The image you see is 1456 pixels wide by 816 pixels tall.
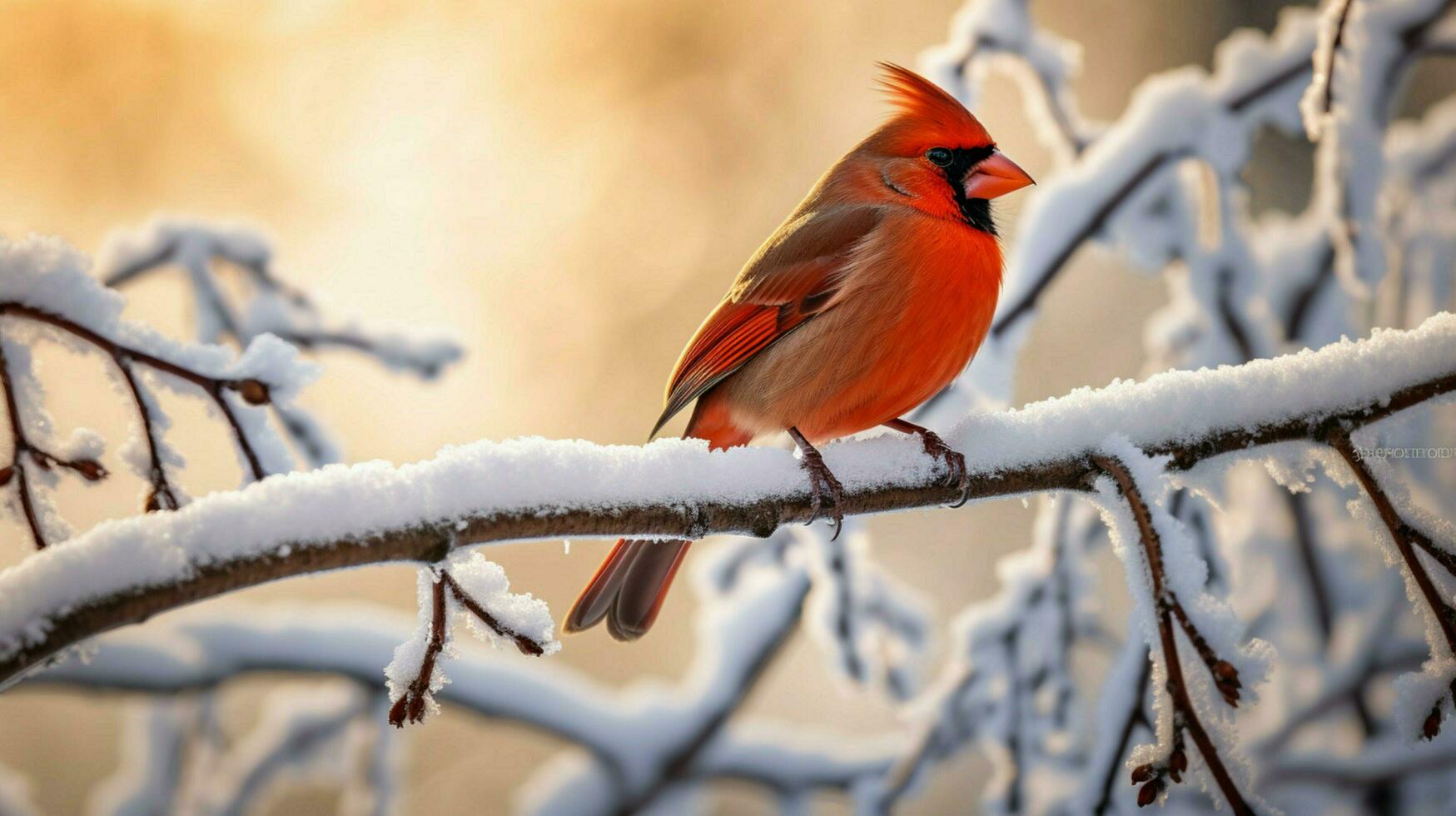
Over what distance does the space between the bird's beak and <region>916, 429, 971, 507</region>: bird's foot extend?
1.17m

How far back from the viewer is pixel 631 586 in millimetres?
2152

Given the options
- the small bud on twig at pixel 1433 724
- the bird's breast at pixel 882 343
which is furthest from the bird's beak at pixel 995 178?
the small bud on twig at pixel 1433 724

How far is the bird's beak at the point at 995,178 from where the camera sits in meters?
2.52

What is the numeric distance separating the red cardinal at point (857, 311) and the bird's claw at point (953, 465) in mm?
407

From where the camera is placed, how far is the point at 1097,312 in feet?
19.8

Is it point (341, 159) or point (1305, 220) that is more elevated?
point (341, 159)

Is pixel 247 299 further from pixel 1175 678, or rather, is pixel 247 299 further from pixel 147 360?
pixel 1175 678

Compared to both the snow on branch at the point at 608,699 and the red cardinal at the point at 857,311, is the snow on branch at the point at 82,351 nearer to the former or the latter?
the red cardinal at the point at 857,311

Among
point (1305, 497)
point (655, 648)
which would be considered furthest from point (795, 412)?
point (655, 648)

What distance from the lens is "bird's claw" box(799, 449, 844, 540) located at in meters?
1.53

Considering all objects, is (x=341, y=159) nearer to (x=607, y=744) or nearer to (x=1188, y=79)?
(x=607, y=744)

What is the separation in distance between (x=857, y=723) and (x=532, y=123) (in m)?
4.73

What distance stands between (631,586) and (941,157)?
1276mm

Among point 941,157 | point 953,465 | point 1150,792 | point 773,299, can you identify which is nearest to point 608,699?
point 773,299
